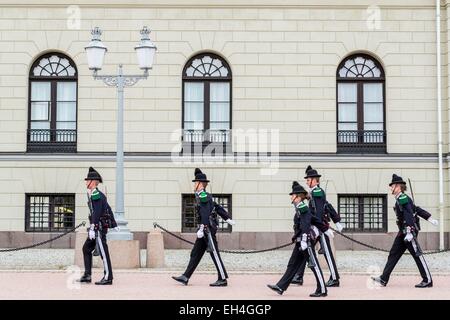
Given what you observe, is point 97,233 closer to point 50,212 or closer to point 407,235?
point 407,235

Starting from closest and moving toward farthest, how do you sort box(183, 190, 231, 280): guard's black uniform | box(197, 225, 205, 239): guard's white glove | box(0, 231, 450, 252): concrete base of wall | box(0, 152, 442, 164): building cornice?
box(197, 225, 205, 239): guard's white glove → box(183, 190, 231, 280): guard's black uniform → box(0, 231, 450, 252): concrete base of wall → box(0, 152, 442, 164): building cornice

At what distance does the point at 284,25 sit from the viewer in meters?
25.4

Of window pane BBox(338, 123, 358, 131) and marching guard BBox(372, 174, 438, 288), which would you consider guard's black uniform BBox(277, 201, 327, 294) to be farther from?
window pane BBox(338, 123, 358, 131)

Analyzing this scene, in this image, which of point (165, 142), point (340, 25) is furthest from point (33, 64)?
point (340, 25)

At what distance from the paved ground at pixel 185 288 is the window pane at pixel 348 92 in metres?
9.35

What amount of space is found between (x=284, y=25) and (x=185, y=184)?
19.1 feet

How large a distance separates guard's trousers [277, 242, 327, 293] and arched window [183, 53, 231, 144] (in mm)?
11844

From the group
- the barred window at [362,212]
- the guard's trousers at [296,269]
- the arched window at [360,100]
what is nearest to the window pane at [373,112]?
the arched window at [360,100]

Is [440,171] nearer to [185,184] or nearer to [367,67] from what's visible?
[367,67]

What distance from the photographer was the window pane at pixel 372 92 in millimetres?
25719

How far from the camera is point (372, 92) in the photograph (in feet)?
84.5

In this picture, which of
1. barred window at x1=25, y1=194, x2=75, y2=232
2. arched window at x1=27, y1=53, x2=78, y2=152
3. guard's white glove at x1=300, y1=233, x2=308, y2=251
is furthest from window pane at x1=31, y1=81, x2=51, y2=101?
guard's white glove at x1=300, y1=233, x2=308, y2=251

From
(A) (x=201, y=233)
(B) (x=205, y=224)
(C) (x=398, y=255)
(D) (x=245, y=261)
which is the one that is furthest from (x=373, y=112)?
(A) (x=201, y=233)

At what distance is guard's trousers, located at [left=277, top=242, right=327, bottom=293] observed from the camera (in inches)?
535
